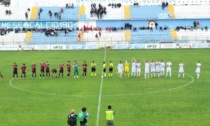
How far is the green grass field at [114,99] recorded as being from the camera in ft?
70.2

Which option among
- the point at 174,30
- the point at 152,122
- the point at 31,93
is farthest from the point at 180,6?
the point at 152,122

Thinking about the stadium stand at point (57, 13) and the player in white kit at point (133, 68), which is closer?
the player in white kit at point (133, 68)

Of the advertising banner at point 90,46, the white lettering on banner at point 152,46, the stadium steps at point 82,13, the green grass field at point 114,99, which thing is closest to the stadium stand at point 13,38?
the advertising banner at point 90,46

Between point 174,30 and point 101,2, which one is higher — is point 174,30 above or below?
below

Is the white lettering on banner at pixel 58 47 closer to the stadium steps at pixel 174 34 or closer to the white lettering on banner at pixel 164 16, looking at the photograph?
the stadium steps at pixel 174 34

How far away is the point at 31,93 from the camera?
28.2m

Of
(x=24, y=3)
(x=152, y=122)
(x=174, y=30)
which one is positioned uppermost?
(x=24, y=3)

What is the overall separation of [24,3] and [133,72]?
149ft

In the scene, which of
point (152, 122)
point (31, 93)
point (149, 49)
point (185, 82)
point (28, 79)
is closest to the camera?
point (152, 122)

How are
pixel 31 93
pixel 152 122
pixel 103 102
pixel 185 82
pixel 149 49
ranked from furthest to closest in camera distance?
pixel 149 49
pixel 185 82
pixel 31 93
pixel 103 102
pixel 152 122

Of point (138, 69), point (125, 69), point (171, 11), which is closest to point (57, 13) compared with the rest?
point (171, 11)

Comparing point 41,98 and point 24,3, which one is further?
point 24,3

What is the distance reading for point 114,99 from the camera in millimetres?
25953

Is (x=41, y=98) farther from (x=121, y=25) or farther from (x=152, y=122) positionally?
(x=121, y=25)
